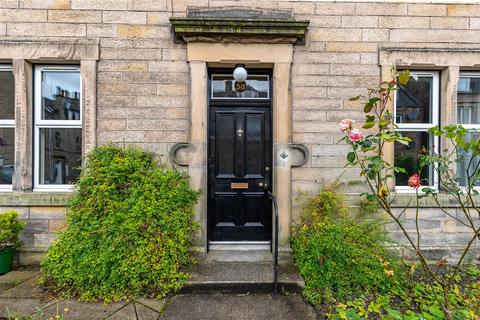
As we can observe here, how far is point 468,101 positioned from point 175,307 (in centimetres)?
524

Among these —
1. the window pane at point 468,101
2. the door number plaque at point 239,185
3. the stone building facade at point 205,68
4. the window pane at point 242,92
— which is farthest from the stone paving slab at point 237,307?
the window pane at point 468,101

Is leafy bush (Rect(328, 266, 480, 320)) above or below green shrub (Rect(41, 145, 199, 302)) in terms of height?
below

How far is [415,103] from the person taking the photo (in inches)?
183

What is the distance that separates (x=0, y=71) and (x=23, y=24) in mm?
811

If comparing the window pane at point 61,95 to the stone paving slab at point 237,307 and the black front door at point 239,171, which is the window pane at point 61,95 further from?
the stone paving slab at point 237,307

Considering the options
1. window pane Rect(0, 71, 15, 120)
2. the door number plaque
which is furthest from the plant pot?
the door number plaque

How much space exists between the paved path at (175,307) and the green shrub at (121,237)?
0.14 meters

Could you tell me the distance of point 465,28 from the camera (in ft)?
14.7

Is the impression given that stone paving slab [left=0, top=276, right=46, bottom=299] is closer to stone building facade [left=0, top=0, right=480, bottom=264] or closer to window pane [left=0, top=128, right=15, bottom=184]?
stone building facade [left=0, top=0, right=480, bottom=264]

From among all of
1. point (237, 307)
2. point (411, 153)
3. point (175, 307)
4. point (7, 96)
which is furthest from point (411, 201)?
point (7, 96)

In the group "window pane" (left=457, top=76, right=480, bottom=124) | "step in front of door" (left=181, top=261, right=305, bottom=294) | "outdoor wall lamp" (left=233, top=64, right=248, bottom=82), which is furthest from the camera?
"window pane" (left=457, top=76, right=480, bottom=124)

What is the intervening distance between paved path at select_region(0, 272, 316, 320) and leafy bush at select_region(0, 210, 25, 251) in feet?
2.23

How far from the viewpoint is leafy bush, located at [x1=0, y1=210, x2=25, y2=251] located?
3.85m

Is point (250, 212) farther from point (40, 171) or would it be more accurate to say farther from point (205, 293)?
point (40, 171)
